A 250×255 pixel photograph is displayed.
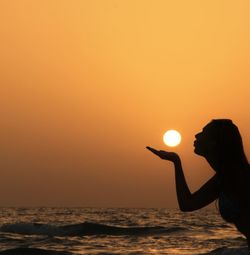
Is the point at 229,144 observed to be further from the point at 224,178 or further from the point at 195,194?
the point at 195,194

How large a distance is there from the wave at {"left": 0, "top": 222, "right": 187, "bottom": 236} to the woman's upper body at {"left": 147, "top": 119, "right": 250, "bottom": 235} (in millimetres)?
26367

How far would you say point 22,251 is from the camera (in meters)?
19.4

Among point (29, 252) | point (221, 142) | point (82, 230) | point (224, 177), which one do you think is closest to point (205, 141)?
point (221, 142)

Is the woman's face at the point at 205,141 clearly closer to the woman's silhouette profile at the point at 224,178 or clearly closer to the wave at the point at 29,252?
the woman's silhouette profile at the point at 224,178

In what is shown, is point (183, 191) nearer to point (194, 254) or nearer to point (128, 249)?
point (194, 254)

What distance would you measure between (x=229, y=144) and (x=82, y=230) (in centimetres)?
3041

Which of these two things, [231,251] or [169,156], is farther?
[231,251]

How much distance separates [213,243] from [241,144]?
19.3 m

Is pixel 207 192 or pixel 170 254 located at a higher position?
pixel 207 192

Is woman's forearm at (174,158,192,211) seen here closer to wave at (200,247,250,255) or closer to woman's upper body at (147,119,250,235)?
woman's upper body at (147,119,250,235)

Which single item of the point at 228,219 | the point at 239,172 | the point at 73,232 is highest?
the point at 239,172

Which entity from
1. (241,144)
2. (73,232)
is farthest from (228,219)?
(73,232)

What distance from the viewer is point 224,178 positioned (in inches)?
169

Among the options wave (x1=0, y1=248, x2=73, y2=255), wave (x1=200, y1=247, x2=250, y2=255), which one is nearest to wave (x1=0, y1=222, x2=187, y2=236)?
wave (x1=0, y1=248, x2=73, y2=255)
